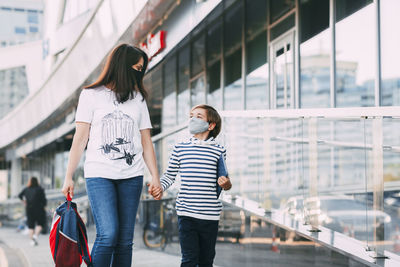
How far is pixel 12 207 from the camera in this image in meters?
27.6

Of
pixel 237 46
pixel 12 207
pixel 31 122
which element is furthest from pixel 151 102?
pixel 12 207

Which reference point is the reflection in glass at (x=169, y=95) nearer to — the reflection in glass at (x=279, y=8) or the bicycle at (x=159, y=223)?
the reflection in glass at (x=279, y=8)

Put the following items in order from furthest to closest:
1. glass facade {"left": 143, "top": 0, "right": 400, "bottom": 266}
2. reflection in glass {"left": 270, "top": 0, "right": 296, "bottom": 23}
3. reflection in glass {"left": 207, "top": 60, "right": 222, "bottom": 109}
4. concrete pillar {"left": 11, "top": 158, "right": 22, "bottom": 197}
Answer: concrete pillar {"left": 11, "top": 158, "right": 22, "bottom": 197}, reflection in glass {"left": 207, "top": 60, "right": 222, "bottom": 109}, reflection in glass {"left": 270, "top": 0, "right": 296, "bottom": 23}, glass facade {"left": 143, "top": 0, "right": 400, "bottom": 266}

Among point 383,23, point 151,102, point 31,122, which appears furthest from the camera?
point 31,122

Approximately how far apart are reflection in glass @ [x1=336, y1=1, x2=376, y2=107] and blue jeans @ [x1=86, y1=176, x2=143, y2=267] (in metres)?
4.42

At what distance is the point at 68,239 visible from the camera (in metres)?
3.39

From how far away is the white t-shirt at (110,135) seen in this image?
3402 millimetres

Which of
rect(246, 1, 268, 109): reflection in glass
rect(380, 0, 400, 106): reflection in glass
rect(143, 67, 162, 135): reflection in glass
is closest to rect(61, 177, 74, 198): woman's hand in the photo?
rect(380, 0, 400, 106): reflection in glass

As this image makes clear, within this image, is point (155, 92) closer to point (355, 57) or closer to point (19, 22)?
point (355, 57)

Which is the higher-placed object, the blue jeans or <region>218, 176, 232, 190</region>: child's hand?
<region>218, 176, 232, 190</region>: child's hand

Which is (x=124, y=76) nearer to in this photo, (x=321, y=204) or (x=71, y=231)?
(x=71, y=231)

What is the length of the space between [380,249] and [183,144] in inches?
62.1

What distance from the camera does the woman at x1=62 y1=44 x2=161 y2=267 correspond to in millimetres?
3379

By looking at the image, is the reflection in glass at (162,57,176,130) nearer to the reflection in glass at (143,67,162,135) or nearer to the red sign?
the reflection in glass at (143,67,162,135)
